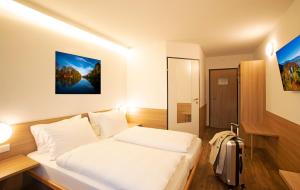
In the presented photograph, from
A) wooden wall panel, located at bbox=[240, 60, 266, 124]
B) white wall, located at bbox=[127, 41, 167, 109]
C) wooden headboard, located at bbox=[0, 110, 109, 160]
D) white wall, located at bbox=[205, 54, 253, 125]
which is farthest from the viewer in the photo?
white wall, located at bbox=[205, 54, 253, 125]

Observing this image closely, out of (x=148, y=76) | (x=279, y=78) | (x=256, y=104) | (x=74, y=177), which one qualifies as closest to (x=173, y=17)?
(x=148, y=76)

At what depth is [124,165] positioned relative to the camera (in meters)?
1.45

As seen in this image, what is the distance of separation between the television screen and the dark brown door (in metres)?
2.89

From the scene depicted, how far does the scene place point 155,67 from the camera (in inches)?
139

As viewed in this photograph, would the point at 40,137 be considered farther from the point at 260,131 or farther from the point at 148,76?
the point at 260,131

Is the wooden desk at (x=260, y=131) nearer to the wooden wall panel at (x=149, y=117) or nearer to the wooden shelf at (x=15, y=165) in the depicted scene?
the wooden wall panel at (x=149, y=117)

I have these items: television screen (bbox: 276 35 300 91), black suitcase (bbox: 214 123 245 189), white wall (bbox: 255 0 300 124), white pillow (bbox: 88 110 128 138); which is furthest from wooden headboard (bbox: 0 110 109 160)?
white wall (bbox: 255 0 300 124)

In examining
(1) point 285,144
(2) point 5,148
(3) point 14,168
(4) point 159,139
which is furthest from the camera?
(1) point 285,144

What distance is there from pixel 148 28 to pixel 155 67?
1006 millimetres

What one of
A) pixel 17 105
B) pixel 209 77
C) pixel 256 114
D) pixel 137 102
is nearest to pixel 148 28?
→ pixel 137 102

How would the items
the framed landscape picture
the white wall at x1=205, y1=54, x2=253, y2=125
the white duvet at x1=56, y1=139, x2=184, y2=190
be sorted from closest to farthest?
the white duvet at x1=56, y1=139, x2=184, y2=190, the framed landscape picture, the white wall at x1=205, y1=54, x2=253, y2=125

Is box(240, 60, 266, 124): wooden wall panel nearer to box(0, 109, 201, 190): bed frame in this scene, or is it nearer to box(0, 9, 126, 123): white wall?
box(0, 109, 201, 190): bed frame

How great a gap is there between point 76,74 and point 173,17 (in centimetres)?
183

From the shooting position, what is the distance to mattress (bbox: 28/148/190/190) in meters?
1.37
